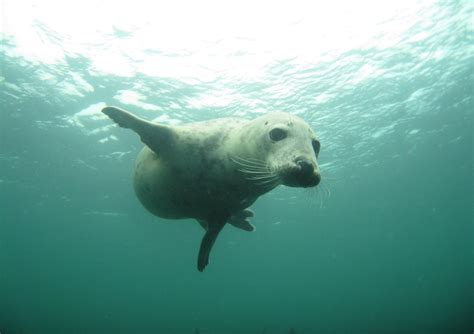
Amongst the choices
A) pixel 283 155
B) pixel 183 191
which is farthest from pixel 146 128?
pixel 283 155

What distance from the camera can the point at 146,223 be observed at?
2825cm

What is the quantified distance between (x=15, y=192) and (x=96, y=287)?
191 feet

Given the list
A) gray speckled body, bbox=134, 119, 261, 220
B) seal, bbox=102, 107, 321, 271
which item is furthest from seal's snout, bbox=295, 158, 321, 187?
gray speckled body, bbox=134, 119, 261, 220

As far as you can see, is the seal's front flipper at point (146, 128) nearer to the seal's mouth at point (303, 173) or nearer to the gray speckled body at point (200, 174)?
the gray speckled body at point (200, 174)

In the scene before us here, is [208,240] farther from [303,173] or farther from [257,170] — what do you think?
[303,173]

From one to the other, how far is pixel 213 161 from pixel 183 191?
534 mm

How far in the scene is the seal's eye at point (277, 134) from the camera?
112 inches

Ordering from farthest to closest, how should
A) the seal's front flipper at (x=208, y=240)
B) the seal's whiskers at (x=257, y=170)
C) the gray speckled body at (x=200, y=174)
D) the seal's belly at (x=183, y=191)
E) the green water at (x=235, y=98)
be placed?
the green water at (x=235, y=98), the seal's front flipper at (x=208, y=240), the seal's belly at (x=183, y=191), the gray speckled body at (x=200, y=174), the seal's whiskers at (x=257, y=170)

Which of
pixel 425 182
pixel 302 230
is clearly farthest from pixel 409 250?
pixel 425 182

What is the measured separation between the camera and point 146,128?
363cm

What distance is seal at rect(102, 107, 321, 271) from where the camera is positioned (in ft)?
9.35

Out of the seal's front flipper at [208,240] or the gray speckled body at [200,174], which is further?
the seal's front flipper at [208,240]

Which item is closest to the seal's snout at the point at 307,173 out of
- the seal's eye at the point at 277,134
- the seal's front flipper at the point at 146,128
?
the seal's eye at the point at 277,134

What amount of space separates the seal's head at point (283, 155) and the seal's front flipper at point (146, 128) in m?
0.96
